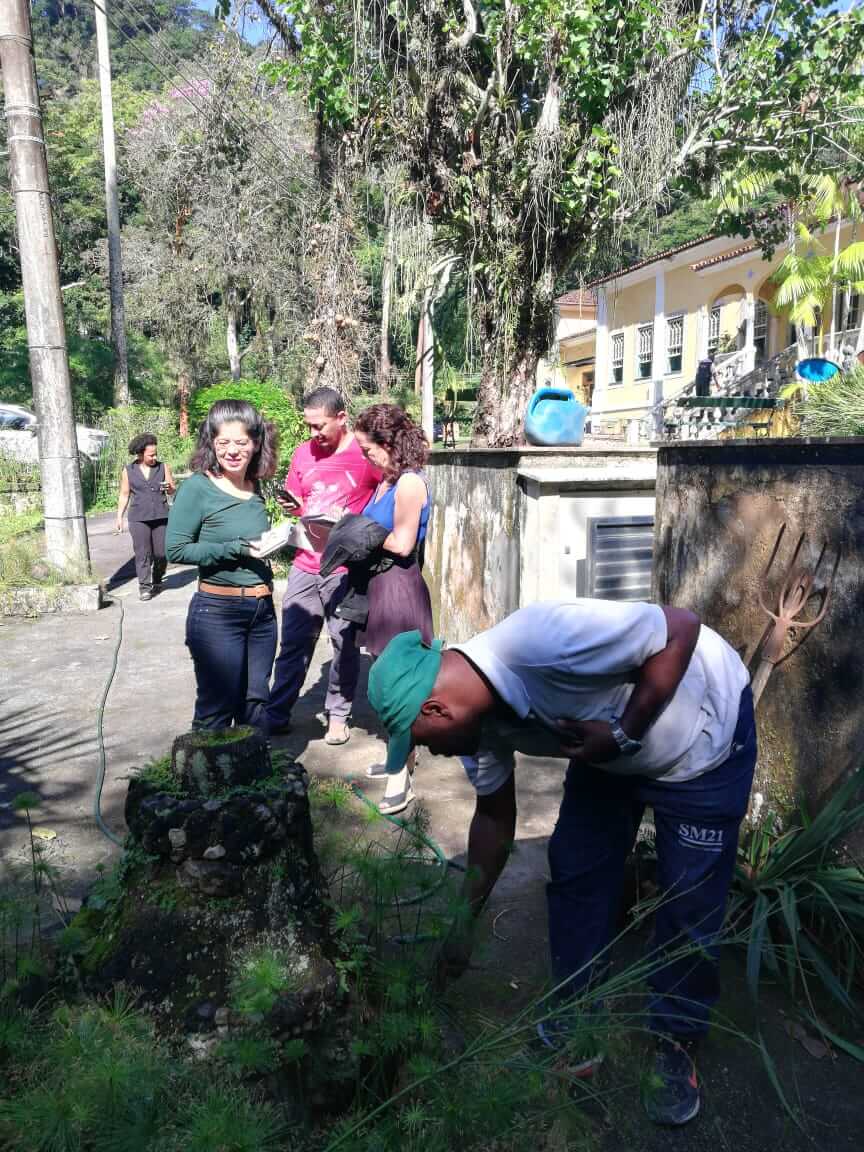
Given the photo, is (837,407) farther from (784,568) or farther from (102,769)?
(102,769)

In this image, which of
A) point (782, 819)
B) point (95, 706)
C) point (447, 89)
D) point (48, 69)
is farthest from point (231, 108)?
point (48, 69)

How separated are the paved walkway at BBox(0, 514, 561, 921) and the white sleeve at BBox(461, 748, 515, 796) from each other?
955mm

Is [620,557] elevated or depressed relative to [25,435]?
depressed

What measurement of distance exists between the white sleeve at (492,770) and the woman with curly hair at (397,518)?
1.69m

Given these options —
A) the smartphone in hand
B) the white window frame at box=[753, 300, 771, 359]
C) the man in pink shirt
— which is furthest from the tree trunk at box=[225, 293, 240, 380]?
the smartphone in hand

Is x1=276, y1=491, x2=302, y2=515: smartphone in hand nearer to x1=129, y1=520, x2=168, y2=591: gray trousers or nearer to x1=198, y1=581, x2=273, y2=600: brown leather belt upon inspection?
x1=198, y1=581, x2=273, y2=600: brown leather belt

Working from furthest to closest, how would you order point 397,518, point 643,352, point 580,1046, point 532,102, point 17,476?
point 643,352 → point 17,476 → point 532,102 → point 397,518 → point 580,1046

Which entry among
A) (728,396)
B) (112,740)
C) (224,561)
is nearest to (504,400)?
(112,740)

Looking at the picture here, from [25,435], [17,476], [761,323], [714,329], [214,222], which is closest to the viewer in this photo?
[17,476]

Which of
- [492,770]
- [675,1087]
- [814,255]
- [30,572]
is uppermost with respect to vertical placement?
A: [814,255]

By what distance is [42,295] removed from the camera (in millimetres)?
8133

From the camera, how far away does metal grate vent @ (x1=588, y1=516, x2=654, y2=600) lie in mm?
5398

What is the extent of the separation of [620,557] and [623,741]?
363 centimetres

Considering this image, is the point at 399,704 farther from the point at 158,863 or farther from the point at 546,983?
the point at 546,983
